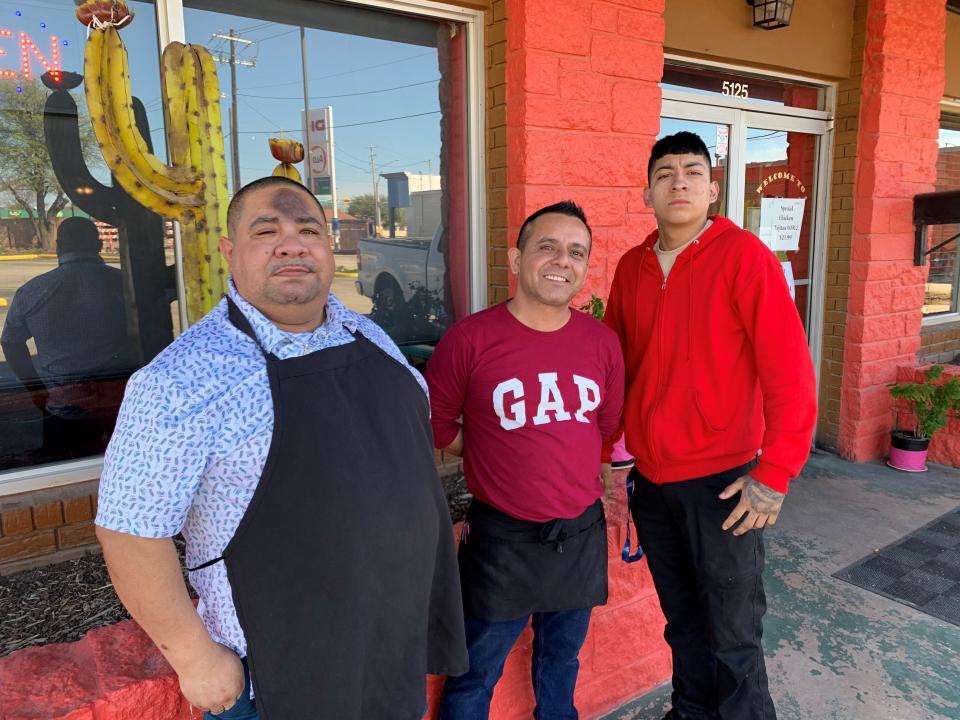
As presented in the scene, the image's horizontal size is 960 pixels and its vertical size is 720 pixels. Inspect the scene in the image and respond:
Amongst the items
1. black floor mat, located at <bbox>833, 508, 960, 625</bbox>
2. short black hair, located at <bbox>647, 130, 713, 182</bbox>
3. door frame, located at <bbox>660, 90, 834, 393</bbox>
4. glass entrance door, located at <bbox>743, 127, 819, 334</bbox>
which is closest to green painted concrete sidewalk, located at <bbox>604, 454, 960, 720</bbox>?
black floor mat, located at <bbox>833, 508, 960, 625</bbox>

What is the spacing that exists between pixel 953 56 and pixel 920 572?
4.84m

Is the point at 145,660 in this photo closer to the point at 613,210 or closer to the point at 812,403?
the point at 812,403

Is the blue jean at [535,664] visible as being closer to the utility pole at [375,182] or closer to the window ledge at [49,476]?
the window ledge at [49,476]

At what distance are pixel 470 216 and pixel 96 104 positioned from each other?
2051mm

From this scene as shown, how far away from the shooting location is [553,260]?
6.70 ft

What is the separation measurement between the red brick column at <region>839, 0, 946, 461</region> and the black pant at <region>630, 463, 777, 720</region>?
3663 mm

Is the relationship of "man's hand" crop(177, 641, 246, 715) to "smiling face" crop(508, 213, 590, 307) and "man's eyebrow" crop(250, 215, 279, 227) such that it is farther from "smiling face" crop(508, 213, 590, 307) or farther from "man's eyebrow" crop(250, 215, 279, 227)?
"smiling face" crop(508, 213, 590, 307)

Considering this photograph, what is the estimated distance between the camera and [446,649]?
1.82m

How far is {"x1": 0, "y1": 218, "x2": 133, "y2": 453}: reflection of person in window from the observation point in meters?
2.89

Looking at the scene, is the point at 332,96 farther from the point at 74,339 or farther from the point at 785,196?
the point at 785,196

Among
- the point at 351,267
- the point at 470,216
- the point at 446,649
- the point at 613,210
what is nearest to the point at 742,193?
the point at 613,210

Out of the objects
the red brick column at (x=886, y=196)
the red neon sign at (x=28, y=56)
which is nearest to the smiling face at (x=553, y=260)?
the red neon sign at (x=28, y=56)

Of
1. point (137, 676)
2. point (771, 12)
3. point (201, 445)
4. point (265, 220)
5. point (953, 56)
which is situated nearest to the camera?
point (201, 445)

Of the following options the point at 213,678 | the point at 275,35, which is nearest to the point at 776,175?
the point at 275,35
